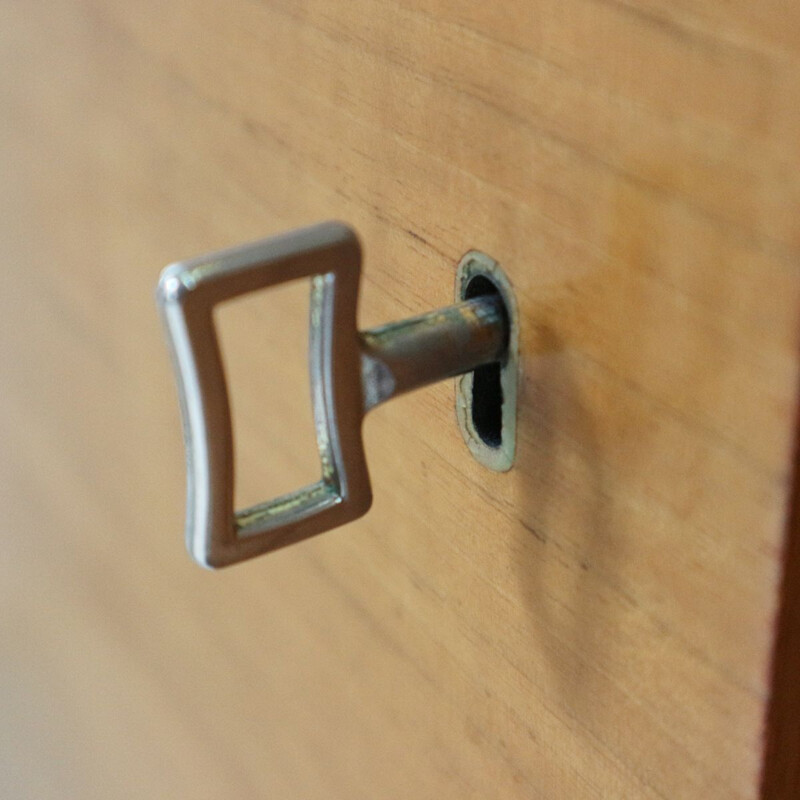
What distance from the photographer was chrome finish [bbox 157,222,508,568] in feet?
0.63

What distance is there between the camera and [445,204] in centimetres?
24

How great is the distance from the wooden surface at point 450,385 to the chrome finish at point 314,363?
0.7 inches

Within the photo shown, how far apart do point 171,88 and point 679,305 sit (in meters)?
0.20

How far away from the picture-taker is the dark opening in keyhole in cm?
24

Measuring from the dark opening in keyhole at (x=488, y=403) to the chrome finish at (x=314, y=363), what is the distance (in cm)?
1

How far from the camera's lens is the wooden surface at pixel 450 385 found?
179 millimetres

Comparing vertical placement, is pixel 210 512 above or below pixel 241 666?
above

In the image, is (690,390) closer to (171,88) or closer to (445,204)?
(445,204)

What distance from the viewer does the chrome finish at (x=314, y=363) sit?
0.63ft

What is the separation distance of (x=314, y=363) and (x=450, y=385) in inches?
2.0

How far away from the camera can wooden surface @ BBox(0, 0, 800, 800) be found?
0.18m

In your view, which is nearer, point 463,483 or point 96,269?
point 463,483

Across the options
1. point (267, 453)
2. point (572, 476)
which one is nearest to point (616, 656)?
point (572, 476)

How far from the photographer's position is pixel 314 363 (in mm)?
208
